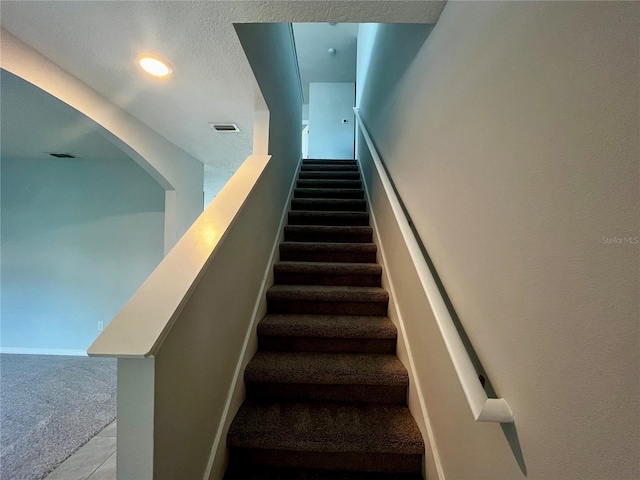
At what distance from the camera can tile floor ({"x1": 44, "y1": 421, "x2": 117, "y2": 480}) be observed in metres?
1.36

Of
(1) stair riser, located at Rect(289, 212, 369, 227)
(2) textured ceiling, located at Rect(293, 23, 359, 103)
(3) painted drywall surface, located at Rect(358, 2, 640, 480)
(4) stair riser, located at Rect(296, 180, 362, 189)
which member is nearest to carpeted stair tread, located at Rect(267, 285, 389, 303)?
(3) painted drywall surface, located at Rect(358, 2, 640, 480)

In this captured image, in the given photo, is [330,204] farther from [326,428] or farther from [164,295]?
[164,295]

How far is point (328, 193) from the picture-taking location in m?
3.06

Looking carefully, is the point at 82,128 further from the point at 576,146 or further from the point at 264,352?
the point at 576,146

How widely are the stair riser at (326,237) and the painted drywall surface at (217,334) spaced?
322 millimetres

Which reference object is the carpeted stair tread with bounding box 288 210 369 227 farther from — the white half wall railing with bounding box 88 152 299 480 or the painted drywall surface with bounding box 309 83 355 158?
the painted drywall surface with bounding box 309 83 355 158

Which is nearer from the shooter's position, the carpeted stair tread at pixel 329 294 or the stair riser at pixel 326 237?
the carpeted stair tread at pixel 329 294

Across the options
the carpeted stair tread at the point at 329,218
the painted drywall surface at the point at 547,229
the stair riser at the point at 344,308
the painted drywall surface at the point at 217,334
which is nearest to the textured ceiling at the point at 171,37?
the painted drywall surface at the point at 217,334

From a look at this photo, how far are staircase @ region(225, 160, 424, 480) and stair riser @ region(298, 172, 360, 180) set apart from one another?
174cm

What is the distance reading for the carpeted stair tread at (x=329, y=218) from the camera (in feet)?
8.41

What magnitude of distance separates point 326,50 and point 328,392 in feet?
17.9

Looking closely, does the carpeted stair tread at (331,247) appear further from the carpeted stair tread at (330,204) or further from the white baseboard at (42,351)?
the white baseboard at (42,351)

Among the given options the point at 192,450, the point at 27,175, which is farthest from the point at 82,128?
the point at 192,450

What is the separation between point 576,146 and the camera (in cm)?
49
